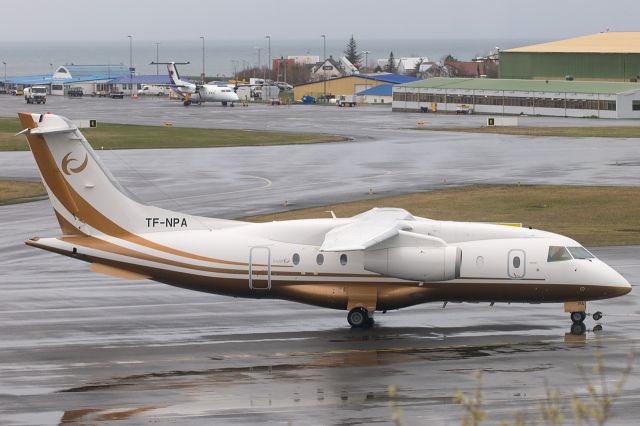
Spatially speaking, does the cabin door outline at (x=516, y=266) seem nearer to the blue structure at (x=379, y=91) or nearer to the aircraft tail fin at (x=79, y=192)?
the aircraft tail fin at (x=79, y=192)

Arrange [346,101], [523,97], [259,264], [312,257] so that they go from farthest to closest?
[346,101], [523,97], [312,257], [259,264]

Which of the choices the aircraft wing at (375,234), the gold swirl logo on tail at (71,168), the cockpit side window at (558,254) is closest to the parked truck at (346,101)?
the aircraft wing at (375,234)

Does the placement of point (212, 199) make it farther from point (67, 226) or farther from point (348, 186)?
point (67, 226)

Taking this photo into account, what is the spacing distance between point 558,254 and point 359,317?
6.20 meters

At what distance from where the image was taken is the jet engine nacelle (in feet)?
107

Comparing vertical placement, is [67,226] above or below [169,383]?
above

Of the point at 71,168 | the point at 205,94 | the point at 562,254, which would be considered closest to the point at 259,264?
the point at 71,168

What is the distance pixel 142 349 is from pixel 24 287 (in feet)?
36.3

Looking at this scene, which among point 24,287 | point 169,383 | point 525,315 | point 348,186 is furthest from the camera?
point 348,186

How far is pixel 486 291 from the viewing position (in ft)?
109

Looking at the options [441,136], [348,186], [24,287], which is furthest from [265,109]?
[24,287]

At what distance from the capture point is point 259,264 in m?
33.1

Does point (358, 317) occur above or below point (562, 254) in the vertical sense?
below

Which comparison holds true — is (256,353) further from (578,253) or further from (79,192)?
(578,253)
